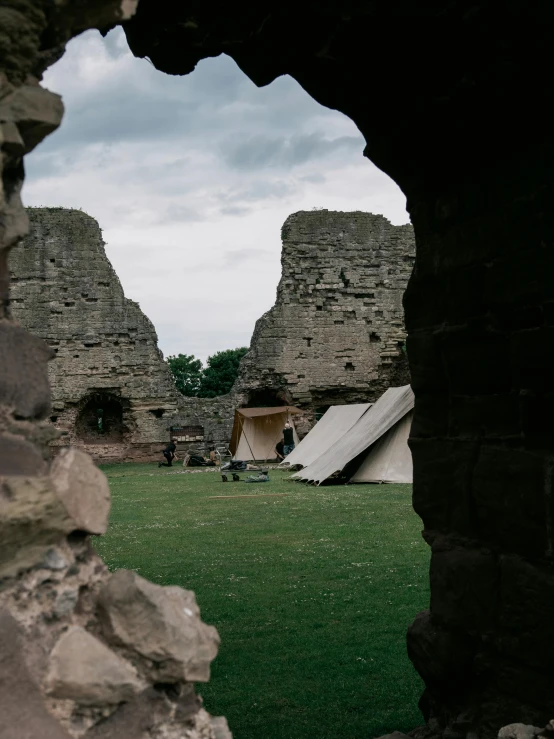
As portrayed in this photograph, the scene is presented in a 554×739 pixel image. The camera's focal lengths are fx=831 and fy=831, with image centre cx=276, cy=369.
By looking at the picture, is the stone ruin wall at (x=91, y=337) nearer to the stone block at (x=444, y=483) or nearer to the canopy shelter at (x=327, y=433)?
the canopy shelter at (x=327, y=433)

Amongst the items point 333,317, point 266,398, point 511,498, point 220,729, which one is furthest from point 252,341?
point 220,729

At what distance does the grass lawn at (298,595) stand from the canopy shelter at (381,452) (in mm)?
2587

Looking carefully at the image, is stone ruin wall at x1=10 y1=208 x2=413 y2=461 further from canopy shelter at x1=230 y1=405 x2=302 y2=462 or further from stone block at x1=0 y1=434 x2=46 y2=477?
stone block at x1=0 y1=434 x2=46 y2=477

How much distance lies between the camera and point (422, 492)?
3697 mm

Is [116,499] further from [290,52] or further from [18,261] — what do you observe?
[18,261]

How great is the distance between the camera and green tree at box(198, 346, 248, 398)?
49438mm

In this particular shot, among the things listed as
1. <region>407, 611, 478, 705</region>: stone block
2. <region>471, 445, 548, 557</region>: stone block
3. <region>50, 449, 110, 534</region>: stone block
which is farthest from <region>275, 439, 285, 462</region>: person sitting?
<region>50, 449, 110, 534</region>: stone block

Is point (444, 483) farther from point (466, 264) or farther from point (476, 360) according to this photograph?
point (466, 264)

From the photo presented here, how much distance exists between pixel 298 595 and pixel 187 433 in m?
17.5

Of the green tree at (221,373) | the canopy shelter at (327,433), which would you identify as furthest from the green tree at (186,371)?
the canopy shelter at (327,433)

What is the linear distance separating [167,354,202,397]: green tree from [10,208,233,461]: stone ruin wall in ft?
93.5

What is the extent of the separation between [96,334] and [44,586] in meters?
21.4

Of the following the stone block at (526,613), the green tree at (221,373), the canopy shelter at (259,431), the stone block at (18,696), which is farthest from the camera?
the green tree at (221,373)

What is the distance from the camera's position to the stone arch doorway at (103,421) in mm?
22859
